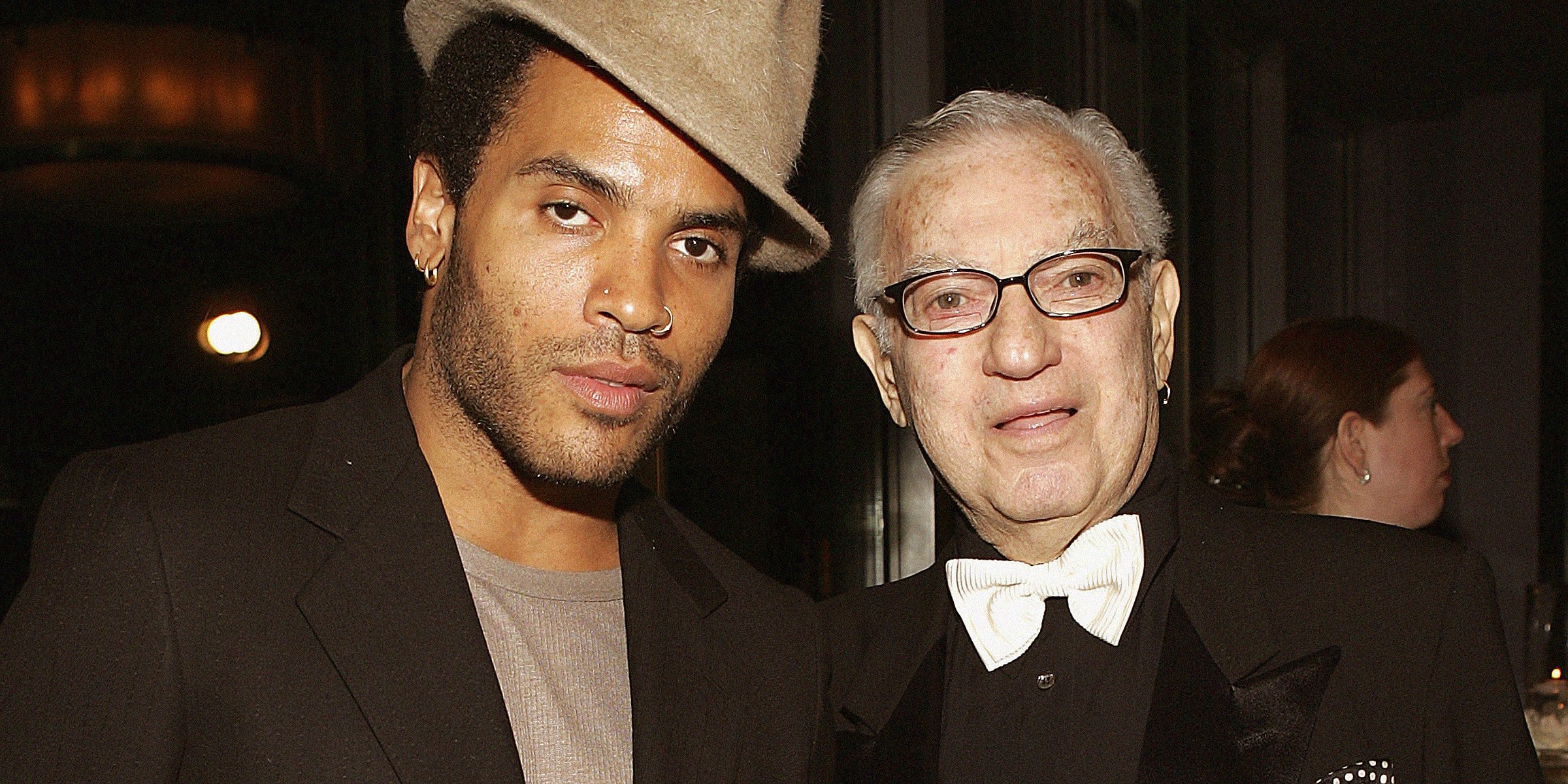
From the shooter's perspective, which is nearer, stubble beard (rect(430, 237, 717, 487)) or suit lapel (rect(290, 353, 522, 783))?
suit lapel (rect(290, 353, 522, 783))

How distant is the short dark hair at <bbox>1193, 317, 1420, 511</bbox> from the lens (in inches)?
149

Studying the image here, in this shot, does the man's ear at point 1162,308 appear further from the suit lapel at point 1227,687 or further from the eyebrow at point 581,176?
the eyebrow at point 581,176

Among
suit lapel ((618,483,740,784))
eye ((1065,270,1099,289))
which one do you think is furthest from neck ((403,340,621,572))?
eye ((1065,270,1099,289))

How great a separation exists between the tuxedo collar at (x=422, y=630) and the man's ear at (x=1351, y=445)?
2.57 metres

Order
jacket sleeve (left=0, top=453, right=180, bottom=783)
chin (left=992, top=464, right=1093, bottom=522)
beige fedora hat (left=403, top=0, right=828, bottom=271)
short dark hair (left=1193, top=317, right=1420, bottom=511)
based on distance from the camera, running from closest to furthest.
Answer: jacket sleeve (left=0, top=453, right=180, bottom=783), beige fedora hat (left=403, top=0, right=828, bottom=271), chin (left=992, top=464, right=1093, bottom=522), short dark hair (left=1193, top=317, right=1420, bottom=511)

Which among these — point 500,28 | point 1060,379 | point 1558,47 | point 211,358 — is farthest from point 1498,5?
point 211,358

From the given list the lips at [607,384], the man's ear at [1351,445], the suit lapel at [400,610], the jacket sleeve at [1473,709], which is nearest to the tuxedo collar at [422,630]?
the suit lapel at [400,610]

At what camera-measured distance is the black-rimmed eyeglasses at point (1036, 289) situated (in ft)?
6.27

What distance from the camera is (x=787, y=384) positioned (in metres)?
3.40

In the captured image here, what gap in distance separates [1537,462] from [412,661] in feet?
24.0

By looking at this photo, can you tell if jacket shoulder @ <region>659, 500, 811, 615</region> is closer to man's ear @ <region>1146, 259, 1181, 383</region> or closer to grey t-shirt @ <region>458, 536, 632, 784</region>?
grey t-shirt @ <region>458, 536, 632, 784</region>

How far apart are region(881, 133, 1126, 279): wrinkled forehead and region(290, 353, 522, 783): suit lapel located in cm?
83

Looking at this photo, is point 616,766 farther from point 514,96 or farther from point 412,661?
point 514,96

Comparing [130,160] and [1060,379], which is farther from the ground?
[130,160]
